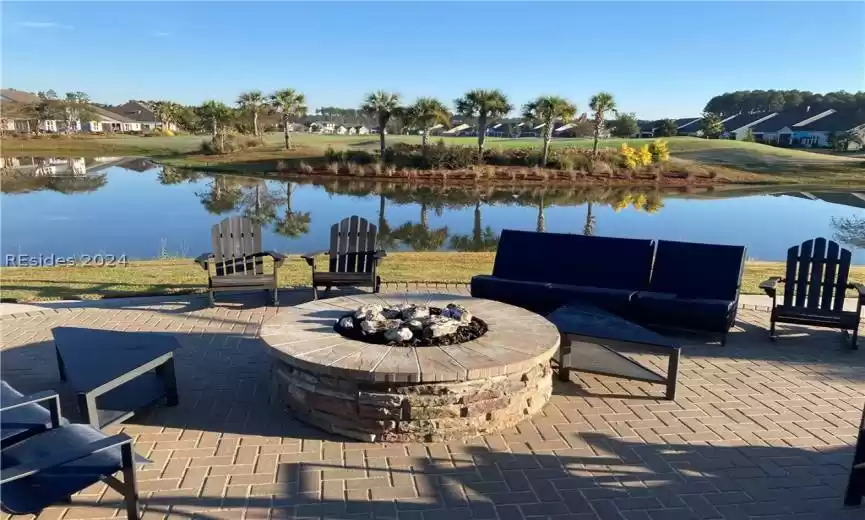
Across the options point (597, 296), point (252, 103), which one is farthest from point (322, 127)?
point (597, 296)

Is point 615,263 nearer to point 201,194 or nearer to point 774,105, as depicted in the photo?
point 201,194

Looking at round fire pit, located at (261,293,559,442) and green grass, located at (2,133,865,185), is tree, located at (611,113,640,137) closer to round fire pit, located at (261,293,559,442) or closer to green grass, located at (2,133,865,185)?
green grass, located at (2,133,865,185)

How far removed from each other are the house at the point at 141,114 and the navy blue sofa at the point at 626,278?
271 feet

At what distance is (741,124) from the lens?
264ft

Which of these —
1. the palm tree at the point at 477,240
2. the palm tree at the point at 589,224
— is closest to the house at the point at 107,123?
the palm tree at the point at 589,224

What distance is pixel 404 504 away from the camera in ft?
9.18

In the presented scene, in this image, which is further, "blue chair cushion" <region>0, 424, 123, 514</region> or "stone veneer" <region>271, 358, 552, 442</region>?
"stone veneer" <region>271, 358, 552, 442</region>

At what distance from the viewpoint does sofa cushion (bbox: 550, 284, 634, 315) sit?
5531 mm

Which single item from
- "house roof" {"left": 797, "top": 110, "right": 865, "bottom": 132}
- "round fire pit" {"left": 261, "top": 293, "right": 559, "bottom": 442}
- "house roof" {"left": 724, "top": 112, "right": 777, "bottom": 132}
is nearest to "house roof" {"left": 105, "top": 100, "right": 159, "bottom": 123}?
"house roof" {"left": 724, "top": 112, "right": 777, "bottom": 132}

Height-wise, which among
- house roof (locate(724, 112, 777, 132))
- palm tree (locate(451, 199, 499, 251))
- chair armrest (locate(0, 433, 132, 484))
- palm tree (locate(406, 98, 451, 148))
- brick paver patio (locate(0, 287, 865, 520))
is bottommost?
palm tree (locate(451, 199, 499, 251))

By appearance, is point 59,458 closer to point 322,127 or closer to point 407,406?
point 407,406

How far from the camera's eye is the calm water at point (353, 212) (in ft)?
46.6

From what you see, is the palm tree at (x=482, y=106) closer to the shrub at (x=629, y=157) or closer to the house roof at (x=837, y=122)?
the shrub at (x=629, y=157)

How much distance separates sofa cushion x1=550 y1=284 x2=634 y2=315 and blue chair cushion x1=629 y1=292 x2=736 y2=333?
0.09 meters
